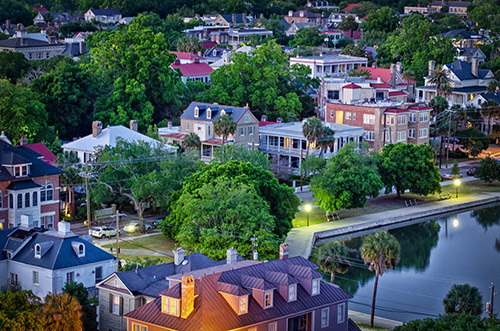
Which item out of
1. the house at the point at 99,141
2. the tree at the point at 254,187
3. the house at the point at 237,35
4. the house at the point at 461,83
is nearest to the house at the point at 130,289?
the tree at the point at 254,187

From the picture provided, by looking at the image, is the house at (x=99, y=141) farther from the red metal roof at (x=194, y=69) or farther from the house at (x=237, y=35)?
the house at (x=237, y=35)

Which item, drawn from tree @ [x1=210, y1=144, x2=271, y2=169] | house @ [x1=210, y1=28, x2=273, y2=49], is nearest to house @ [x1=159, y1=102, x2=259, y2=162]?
tree @ [x1=210, y1=144, x2=271, y2=169]

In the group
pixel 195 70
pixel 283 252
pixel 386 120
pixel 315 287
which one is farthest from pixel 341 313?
pixel 195 70

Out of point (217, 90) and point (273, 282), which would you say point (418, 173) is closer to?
point (217, 90)

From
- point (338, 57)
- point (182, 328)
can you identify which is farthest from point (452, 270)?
point (338, 57)

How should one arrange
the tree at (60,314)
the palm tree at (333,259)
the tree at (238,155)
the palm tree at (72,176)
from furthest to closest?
the tree at (238,155)
the palm tree at (72,176)
the palm tree at (333,259)
the tree at (60,314)

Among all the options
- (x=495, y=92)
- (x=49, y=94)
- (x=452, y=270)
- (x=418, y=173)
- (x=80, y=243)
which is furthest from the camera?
(x=495, y=92)
